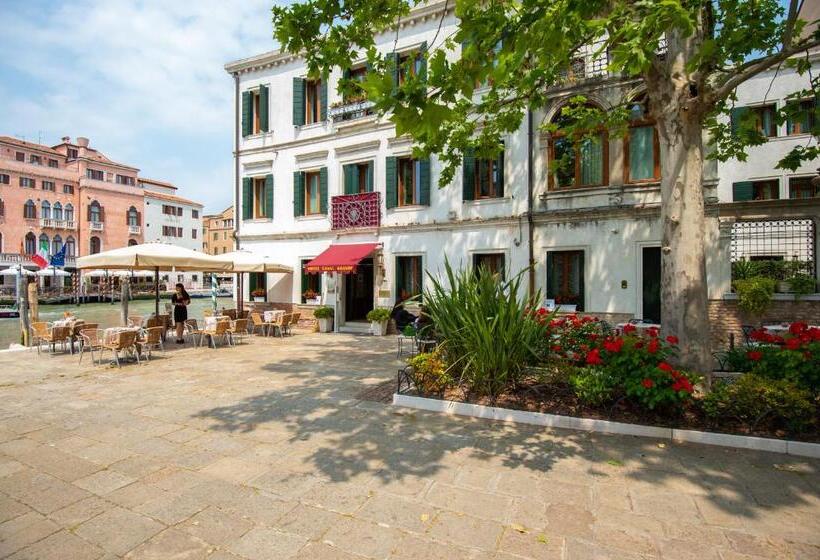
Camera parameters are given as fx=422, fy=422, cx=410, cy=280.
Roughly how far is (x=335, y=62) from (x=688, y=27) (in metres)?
4.05

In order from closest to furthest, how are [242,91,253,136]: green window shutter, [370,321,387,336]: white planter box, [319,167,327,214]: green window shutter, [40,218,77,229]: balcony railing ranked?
[370,321,387,336]: white planter box
[319,167,327,214]: green window shutter
[242,91,253,136]: green window shutter
[40,218,77,229]: balcony railing

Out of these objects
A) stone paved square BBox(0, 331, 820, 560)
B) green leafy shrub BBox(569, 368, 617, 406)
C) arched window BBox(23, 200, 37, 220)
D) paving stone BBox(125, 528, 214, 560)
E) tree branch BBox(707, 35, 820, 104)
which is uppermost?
arched window BBox(23, 200, 37, 220)

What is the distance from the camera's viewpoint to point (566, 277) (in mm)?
12344

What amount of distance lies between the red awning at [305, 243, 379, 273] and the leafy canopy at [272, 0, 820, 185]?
5.72 metres

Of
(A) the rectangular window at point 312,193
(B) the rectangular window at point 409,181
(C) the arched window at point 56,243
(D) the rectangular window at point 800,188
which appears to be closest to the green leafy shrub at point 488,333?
(B) the rectangular window at point 409,181

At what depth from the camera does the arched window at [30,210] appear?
151 ft

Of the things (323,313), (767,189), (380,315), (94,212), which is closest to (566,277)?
(380,315)

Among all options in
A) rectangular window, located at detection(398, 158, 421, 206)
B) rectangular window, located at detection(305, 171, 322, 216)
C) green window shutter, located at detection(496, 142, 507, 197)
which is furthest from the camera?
rectangular window, located at detection(305, 171, 322, 216)

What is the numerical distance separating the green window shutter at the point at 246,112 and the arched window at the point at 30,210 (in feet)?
148

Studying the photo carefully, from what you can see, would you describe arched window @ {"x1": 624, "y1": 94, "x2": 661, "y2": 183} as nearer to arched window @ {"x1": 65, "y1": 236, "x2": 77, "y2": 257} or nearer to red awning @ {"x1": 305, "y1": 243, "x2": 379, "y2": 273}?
red awning @ {"x1": 305, "y1": 243, "x2": 379, "y2": 273}

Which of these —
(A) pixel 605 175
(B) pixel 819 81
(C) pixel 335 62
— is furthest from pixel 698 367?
(A) pixel 605 175

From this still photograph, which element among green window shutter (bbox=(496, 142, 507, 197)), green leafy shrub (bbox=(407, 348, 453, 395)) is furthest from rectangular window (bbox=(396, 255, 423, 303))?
green leafy shrub (bbox=(407, 348, 453, 395))

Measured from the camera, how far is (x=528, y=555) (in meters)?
2.74

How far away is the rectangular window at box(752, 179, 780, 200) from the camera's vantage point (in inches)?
544
